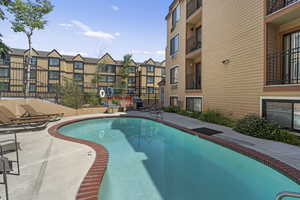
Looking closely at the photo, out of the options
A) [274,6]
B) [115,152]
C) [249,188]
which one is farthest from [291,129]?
[115,152]

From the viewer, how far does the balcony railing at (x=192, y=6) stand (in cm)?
1404

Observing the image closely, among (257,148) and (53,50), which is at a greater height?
(53,50)

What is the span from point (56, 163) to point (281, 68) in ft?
32.7

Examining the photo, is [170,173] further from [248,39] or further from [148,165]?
[248,39]

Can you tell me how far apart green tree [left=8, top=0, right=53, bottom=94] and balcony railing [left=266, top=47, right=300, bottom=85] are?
18327 mm

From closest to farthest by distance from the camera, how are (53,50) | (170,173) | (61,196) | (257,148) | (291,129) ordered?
(61,196), (170,173), (257,148), (291,129), (53,50)

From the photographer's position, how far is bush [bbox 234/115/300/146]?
6168 millimetres

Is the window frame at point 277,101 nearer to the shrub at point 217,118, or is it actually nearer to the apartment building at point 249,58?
the apartment building at point 249,58

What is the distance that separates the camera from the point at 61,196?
277 cm

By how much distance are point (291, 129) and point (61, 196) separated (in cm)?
856

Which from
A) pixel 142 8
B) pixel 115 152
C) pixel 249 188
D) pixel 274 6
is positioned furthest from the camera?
pixel 142 8

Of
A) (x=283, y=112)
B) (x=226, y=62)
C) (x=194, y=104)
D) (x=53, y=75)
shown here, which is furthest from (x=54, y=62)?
(x=283, y=112)

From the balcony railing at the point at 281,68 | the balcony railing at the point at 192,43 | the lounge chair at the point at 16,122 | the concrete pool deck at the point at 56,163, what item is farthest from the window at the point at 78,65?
the balcony railing at the point at 281,68

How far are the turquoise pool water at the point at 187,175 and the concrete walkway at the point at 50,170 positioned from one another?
0.72m
